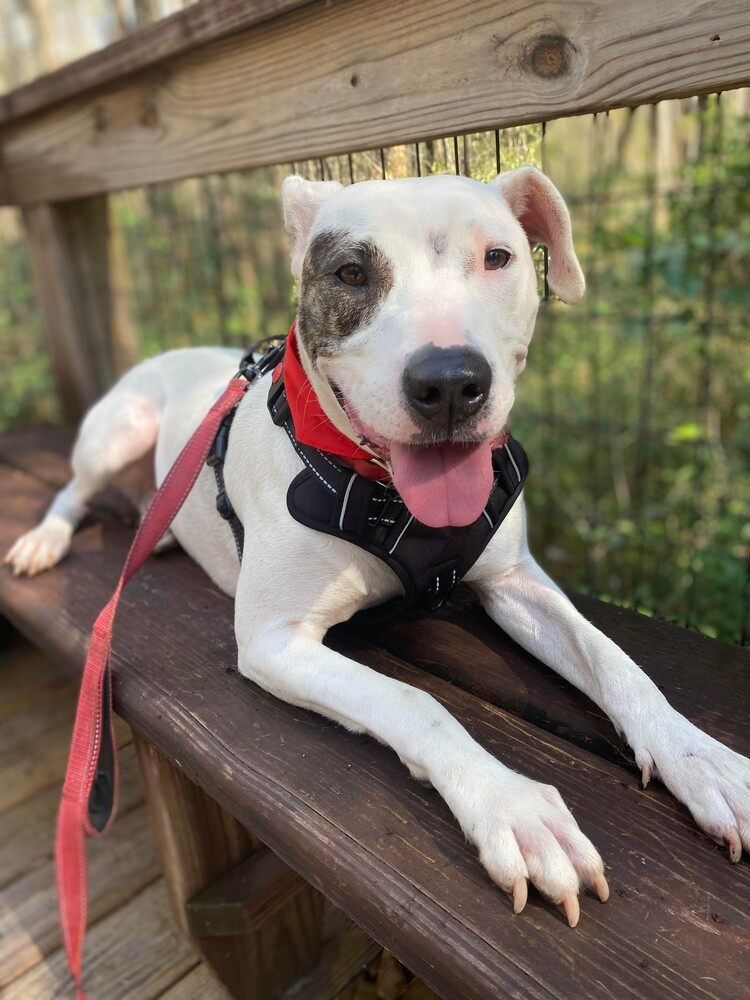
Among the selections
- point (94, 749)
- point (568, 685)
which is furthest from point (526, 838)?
point (94, 749)

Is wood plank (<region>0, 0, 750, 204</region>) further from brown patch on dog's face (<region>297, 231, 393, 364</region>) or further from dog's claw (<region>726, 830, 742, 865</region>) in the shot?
dog's claw (<region>726, 830, 742, 865</region>)

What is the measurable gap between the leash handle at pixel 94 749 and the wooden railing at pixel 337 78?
809 mm

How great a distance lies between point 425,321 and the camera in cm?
130

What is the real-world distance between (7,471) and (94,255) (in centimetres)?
113

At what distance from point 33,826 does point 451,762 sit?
1.84 m

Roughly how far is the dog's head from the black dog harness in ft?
0.35

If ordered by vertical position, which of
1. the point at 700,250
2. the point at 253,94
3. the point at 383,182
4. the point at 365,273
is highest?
the point at 253,94

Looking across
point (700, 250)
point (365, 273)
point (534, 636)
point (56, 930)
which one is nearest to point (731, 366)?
point (700, 250)

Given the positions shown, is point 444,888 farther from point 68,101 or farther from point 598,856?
point 68,101

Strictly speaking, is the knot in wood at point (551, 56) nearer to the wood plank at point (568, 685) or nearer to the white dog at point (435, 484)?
the white dog at point (435, 484)

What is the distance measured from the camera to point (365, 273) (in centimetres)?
142

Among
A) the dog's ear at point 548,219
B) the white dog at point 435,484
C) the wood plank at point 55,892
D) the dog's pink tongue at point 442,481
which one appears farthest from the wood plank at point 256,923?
the dog's ear at point 548,219

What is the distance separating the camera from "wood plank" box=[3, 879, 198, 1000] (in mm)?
1979

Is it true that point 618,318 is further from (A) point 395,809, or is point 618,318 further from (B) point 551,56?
(A) point 395,809
